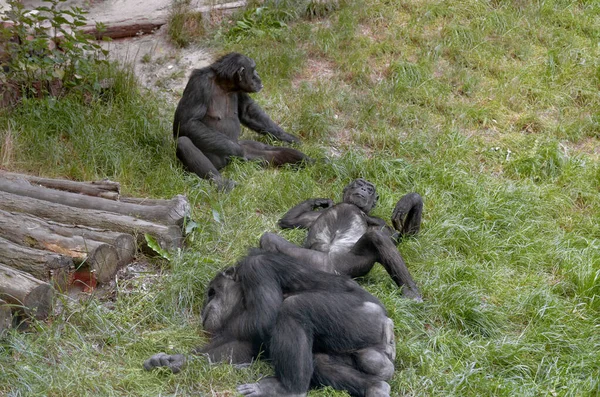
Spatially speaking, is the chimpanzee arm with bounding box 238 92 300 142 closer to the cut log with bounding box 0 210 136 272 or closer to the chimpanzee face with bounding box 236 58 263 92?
the chimpanzee face with bounding box 236 58 263 92

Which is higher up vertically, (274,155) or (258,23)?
(258,23)

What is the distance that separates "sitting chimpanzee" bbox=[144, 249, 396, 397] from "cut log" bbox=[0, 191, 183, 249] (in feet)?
3.63

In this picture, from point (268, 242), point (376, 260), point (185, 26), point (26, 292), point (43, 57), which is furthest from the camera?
point (185, 26)

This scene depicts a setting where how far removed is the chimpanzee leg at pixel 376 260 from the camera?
601 cm

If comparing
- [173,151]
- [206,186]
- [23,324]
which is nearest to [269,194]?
[206,186]

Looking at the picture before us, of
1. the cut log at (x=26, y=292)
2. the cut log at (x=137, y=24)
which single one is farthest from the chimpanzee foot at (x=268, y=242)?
the cut log at (x=137, y=24)

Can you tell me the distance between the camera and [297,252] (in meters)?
6.27

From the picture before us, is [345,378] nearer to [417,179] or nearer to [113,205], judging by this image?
[113,205]

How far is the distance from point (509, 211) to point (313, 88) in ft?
11.9

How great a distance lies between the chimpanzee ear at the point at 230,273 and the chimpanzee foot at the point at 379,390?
57.6 inches

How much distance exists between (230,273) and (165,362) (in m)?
1.01

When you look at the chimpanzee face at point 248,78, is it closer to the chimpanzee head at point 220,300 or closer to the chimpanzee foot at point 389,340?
the chimpanzee head at point 220,300

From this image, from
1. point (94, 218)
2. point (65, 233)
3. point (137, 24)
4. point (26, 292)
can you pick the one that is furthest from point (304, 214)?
point (137, 24)

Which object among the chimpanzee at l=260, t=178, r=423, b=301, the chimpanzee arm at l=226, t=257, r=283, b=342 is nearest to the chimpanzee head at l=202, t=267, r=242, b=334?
the chimpanzee arm at l=226, t=257, r=283, b=342
